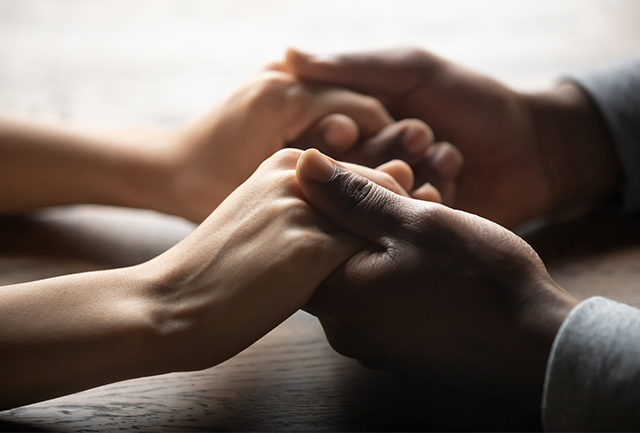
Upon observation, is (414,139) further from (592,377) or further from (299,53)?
(592,377)

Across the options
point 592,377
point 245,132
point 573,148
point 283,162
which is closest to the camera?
point 592,377

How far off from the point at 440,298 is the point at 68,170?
1.76 feet

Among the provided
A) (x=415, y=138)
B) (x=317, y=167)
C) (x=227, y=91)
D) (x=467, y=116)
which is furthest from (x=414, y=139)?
(x=227, y=91)

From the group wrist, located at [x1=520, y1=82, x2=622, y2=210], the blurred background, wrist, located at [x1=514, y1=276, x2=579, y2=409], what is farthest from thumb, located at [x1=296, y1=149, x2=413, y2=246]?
the blurred background

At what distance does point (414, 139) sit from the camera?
0.76 m

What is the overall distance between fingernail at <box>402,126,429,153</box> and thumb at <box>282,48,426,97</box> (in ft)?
0.27

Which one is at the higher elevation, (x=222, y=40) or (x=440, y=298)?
(x=222, y=40)

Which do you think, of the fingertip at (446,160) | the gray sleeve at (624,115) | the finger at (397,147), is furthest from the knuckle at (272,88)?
the gray sleeve at (624,115)

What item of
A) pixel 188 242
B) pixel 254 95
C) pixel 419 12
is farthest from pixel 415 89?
pixel 419 12

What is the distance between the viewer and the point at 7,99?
119 centimetres

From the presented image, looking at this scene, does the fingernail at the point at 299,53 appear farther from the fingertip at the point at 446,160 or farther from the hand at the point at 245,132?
the fingertip at the point at 446,160

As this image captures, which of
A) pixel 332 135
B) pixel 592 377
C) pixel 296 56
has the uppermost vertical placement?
pixel 296 56

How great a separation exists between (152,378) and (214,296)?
4.5 inches

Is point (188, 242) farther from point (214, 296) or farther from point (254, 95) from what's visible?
point (254, 95)
